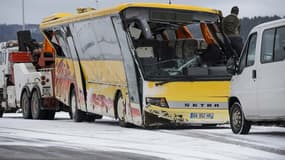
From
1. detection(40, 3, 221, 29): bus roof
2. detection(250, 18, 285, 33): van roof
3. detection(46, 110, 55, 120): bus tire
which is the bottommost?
detection(46, 110, 55, 120): bus tire

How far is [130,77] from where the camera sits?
19750 millimetres

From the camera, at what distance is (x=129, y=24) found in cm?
1995

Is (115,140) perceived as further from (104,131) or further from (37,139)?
(104,131)

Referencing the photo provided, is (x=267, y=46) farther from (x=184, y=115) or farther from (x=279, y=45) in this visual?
(x=184, y=115)

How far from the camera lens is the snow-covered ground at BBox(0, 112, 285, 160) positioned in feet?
44.2

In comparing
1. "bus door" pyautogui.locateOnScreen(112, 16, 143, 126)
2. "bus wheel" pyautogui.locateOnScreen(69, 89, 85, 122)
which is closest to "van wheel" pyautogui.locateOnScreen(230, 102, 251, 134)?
"bus door" pyautogui.locateOnScreen(112, 16, 143, 126)

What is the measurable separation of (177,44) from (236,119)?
3509 millimetres

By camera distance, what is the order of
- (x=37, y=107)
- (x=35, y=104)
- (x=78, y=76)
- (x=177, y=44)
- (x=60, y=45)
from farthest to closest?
(x=35, y=104), (x=37, y=107), (x=60, y=45), (x=78, y=76), (x=177, y=44)

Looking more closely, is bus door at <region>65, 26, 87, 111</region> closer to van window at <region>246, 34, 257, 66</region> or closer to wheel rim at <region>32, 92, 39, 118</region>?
wheel rim at <region>32, 92, 39, 118</region>

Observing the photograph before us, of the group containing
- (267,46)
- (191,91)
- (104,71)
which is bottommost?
(191,91)

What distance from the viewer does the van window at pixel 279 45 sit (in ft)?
51.0

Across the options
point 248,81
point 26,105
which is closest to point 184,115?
point 248,81

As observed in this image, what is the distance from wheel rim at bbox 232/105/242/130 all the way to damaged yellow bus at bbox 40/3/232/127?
5.31ft

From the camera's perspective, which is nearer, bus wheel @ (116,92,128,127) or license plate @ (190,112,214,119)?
license plate @ (190,112,214,119)
